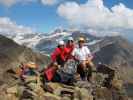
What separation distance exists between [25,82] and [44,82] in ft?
8.03

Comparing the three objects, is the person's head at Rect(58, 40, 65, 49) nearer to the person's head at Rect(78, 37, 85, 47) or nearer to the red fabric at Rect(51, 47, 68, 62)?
the red fabric at Rect(51, 47, 68, 62)

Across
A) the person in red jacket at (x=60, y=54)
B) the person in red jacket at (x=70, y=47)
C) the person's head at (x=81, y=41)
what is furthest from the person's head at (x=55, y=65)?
the person's head at (x=81, y=41)

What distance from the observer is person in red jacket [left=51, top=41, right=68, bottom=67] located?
112ft

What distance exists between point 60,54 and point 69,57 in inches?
41.6

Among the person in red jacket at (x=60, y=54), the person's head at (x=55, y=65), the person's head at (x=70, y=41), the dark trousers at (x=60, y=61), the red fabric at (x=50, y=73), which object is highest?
the person's head at (x=70, y=41)

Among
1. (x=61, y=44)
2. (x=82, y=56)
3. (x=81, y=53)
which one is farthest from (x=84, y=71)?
(x=61, y=44)

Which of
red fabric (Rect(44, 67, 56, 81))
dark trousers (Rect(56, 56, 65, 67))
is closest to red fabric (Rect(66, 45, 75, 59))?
dark trousers (Rect(56, 56, 65, 67))

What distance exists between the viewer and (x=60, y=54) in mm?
34094


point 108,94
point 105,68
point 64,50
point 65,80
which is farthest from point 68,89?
point 105,68

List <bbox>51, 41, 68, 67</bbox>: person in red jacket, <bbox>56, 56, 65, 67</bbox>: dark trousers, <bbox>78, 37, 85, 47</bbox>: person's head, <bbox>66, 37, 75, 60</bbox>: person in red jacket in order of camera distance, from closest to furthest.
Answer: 1. <bbox>78, 37, 85, 47</bbox>: person's head
2. <bbox>51, 41, 68, 67</bbox>: person in red jacket
3. <bbox>56, 56, 65, 67</bbox>: dark trousers
4. <bbox>66, 37, 75, 60</bbox>: person in red jacket

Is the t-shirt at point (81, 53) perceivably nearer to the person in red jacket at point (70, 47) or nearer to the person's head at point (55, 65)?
the person in red jacket at point (70, 47)

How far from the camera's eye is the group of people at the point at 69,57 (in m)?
34.0

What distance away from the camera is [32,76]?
3366 centimetres

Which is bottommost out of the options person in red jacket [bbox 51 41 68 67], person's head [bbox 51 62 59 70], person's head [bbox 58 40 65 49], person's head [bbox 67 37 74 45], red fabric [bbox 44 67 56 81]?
red fabric [bbox 44 67 56 81]
